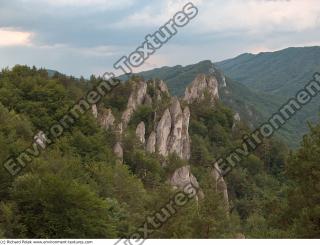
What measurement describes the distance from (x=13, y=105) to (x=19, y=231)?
35.6 m

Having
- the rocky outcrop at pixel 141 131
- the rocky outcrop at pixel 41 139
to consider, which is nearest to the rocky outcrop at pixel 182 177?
the rocky outcrop at pixel 141 131

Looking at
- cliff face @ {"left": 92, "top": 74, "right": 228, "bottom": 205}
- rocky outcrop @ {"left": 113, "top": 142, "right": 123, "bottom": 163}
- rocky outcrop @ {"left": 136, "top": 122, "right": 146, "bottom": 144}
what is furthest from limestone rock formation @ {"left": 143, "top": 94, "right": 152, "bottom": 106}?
rocky outcrop @ {"left": 113, "top": 142, "right": 123, "bottom": 163}

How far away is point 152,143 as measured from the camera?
78.4 metres

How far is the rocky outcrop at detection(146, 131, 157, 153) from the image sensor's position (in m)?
77.4

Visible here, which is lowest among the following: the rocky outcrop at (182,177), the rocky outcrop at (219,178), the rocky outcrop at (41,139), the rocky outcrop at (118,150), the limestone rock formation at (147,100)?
the rocky outcrop at (219,178)

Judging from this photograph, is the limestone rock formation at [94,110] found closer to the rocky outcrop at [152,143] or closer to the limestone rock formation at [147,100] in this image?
the rocky outcrop at [152,143]

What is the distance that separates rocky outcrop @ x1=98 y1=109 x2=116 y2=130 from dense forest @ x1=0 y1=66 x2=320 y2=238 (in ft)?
8.94

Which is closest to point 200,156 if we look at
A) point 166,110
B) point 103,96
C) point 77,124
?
point 166,110

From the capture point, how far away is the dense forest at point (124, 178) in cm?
2595

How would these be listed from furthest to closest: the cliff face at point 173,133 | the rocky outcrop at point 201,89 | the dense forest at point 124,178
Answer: the rocky outcrop at point 201,89, the cliff face at point 173,133, the dense forest at point 124,178

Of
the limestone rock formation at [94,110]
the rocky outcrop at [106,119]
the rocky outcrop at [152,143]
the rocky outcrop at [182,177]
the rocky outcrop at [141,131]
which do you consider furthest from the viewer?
the rocky outcrop at [141,131]

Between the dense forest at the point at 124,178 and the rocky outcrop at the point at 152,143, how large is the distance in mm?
2372

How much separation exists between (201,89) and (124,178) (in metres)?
60.9

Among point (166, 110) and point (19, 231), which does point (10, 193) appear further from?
point (166, 110)
